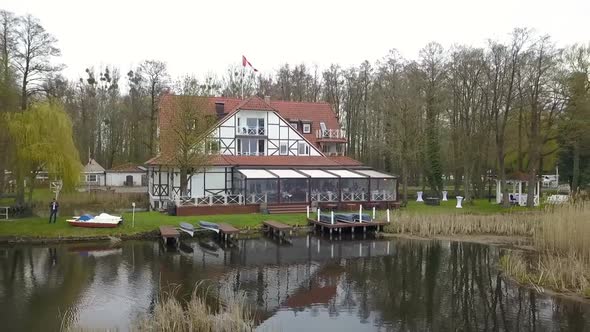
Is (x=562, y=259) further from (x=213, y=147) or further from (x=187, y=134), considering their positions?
(x=213, y=147)

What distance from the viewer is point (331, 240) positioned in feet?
78.4

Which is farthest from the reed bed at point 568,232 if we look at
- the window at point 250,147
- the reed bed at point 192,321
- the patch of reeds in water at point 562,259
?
the window at point 250,147

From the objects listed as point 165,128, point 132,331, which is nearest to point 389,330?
point 132,331

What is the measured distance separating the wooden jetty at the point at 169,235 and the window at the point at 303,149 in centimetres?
1506

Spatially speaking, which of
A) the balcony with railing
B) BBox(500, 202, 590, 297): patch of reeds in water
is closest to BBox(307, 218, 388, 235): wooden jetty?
BBox(500, 202, 590, 297): patch of reeds in water

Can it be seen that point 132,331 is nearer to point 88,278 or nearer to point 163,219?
point 88,278

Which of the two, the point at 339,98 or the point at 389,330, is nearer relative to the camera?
the point at 389,330

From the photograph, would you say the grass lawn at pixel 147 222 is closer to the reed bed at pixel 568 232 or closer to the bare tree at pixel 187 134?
the bare tree at pixel 187 134

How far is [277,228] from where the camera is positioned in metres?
24.1

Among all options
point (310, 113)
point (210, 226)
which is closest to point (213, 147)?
point (210, 226)

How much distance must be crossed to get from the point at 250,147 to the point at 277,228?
37.9 feet

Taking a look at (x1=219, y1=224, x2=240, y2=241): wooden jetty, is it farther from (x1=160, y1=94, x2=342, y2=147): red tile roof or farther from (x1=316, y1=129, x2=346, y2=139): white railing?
(x1=316, y1=129, x2=346, y2=139): white railing

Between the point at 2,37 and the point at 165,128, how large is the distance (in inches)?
403

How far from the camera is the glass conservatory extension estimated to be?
30.1 metres
